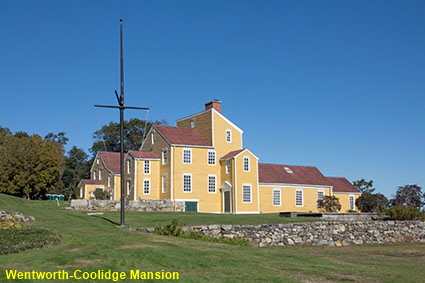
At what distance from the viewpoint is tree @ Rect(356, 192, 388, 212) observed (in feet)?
154

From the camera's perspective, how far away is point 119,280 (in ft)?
33.2

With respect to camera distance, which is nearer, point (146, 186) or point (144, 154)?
point (146, 186)

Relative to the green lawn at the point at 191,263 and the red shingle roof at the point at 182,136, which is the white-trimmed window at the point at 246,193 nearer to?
the red shingle roof at the point at 182,136

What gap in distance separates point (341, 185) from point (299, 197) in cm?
734

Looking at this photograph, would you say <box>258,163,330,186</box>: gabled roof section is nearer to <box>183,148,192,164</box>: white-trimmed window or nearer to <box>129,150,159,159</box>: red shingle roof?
<box>183,148,192,164</box>: white-trimmed window

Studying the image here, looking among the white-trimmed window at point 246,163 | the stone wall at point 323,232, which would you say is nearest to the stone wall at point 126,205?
the white-trimmed window at point 246,163

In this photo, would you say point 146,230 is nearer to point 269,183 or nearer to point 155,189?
point 155,189

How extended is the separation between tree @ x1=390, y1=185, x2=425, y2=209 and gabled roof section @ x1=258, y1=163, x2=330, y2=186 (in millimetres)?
7447

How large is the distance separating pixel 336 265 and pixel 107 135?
59439 mm

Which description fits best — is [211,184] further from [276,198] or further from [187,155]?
[276,198]

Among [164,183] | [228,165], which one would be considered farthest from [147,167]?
[228,165]

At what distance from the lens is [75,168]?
245 ft

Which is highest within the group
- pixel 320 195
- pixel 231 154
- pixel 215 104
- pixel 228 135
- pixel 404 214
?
pixel 215 104

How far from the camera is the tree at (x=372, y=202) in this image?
1853 inches
